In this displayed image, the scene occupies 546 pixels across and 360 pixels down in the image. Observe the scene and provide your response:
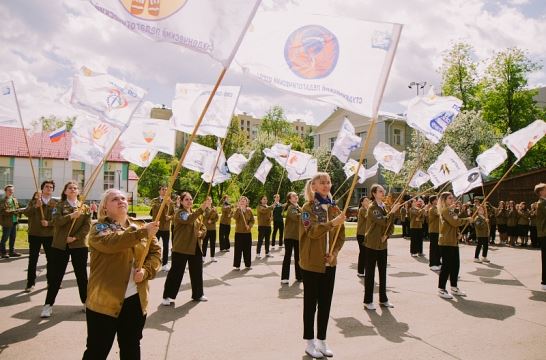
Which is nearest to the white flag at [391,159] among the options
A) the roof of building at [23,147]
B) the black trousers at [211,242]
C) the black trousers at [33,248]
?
the black trousers at [211,242]

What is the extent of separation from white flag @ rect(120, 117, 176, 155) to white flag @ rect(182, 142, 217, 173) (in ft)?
5.21

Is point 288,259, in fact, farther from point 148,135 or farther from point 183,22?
point 183,22

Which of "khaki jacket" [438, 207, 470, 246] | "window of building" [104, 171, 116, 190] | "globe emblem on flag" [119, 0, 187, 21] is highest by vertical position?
"globe emblem on flag" [119, 0, 187, 21]

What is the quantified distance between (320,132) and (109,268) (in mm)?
52612

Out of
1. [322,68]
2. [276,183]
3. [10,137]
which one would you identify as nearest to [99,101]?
[322,68]

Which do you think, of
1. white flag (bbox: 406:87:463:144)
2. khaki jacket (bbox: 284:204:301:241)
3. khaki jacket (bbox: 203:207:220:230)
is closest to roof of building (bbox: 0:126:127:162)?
khaki jacket (bbox: 203:207:220:230)

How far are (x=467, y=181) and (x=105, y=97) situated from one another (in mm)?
11393

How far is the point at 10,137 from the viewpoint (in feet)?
140

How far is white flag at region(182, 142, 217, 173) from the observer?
11.2 m

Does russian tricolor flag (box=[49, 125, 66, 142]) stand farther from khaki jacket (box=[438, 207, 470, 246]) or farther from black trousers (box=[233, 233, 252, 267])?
khaki jacket (box=[438, 207, 470, 246])

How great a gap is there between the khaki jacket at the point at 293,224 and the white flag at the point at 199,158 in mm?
2815

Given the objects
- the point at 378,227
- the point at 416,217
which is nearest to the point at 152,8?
the point at 378,227

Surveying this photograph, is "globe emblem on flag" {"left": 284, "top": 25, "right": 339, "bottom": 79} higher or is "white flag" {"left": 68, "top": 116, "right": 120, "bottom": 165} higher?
"globe emblem on flag" {"left": 284, "top": 25, "right": 339, "bottom": 79}

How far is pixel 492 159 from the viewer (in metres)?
12.2
